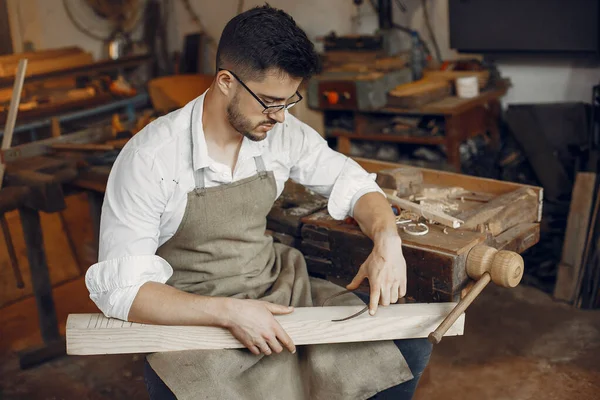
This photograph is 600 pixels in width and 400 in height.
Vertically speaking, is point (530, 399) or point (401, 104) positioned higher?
point (401, 104)

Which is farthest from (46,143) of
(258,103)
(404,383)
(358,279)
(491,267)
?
(491,267)

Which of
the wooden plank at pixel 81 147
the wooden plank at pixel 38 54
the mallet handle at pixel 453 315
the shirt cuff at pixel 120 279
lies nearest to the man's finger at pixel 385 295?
the mallet handle at pixel 453 315

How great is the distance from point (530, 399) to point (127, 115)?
3.97 metres

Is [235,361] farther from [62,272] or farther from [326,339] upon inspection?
[62,272]

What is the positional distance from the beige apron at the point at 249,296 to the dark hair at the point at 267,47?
40cm

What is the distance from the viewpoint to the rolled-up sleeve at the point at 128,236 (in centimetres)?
206

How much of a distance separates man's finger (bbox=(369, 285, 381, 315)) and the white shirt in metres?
0.48

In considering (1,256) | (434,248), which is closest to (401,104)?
(434,248)

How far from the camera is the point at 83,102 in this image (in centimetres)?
543

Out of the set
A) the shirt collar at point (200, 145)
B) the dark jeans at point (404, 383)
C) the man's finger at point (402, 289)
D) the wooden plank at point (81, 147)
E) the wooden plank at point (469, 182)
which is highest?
the shirt collar at point (200, 145)

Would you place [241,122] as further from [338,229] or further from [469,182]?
[469,182]

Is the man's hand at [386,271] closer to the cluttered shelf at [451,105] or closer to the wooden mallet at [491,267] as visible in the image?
the wooden mallet at [491,267]

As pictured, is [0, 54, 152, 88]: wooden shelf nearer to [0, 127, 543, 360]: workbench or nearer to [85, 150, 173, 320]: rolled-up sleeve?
[0, 127, 543, 360]: workbench

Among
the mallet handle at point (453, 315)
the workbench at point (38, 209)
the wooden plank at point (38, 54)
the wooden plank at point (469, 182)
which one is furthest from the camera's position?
the wooden plank at point (38, 54)
